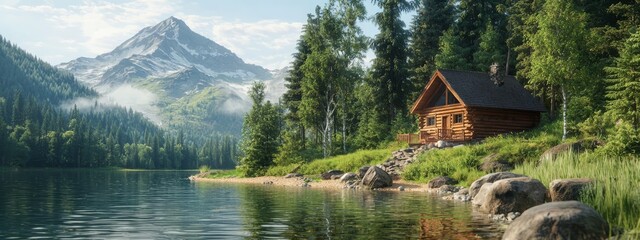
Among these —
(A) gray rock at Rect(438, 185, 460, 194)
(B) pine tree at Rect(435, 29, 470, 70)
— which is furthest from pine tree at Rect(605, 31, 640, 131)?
(B) pine tree at Rect(435, 29, 470, 70)

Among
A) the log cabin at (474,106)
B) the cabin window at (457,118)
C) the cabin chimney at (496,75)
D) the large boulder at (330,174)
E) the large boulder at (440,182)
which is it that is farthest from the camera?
the cabin chimney at (496,75)

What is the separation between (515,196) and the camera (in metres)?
17.0

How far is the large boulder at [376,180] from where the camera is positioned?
33.6 metres

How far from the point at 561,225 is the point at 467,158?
24038 millimetres

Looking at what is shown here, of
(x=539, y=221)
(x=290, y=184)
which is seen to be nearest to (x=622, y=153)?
(x=539, y=221)

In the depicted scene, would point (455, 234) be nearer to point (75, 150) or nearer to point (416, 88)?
point (416, 88)

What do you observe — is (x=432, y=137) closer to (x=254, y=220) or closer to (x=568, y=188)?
(x=568, y=188)

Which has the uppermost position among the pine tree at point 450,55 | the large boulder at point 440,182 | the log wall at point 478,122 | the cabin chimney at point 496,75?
the pine tree at point 450,55

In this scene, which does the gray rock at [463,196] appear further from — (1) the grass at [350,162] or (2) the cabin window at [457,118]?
(2) the cabin window at [457,118]

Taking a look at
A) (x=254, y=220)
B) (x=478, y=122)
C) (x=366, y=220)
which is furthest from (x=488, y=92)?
(x=254, y=220)

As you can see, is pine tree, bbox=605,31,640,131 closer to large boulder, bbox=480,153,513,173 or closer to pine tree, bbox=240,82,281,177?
large boulder, bbox=480,153,513,173

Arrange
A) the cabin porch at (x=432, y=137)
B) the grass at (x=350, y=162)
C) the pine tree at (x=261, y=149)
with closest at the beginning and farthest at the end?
the grass at (x=350, y=162)
the cabin porch at (x=432, y=137)
the pine tree at (x=261, y=149)

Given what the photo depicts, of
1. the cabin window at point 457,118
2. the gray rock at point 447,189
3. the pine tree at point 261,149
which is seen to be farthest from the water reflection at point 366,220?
the pine tree at point 261,149

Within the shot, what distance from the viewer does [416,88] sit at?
57.7 m
